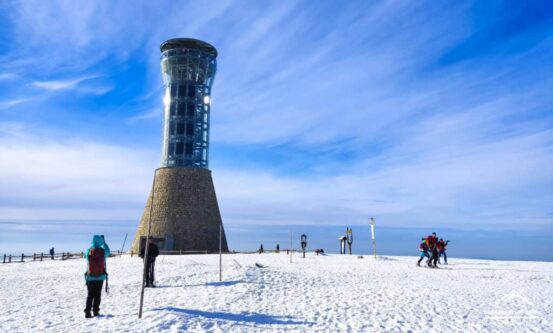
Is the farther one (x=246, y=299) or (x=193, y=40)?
(x=193, y=40)

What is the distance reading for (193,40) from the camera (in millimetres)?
48906

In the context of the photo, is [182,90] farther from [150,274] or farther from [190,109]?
[150,274]

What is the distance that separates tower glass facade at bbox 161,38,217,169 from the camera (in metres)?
47.2

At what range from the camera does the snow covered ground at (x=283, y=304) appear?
9477 mm

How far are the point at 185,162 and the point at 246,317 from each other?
3828 cm

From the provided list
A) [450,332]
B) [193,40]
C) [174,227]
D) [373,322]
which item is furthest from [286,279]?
[193,40]

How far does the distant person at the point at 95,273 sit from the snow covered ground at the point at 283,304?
0.40 m

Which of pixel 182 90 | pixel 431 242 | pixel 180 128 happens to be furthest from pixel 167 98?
pixel 431 242

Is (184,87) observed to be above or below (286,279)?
above

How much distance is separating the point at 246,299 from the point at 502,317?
7678mm

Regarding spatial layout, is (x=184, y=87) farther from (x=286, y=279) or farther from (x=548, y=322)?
(x=548, y=322)

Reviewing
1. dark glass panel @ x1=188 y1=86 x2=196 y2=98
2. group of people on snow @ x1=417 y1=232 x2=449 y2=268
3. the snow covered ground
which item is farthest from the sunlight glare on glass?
group of people on snow @ x1=417 y1=232 x2=449 y2=268

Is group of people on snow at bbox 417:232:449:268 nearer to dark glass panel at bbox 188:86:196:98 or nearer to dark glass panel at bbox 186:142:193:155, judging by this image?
dark glass panel at bbox 186:142:193:155

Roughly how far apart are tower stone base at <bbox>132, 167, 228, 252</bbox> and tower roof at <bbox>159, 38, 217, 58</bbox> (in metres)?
16.3
